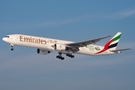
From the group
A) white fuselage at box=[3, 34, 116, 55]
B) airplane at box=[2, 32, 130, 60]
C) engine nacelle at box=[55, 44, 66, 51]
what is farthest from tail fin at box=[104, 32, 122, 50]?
white fuselage at box=[3, 34, 116, 55]

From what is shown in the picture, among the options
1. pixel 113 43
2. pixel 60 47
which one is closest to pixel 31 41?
pixel 60 47

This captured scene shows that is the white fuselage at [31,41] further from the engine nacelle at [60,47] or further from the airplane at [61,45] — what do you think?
the engine nacelle at [60,47]

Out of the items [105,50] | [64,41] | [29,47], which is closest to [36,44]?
[29,47]

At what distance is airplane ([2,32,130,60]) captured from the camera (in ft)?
300

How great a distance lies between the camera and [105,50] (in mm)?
101250

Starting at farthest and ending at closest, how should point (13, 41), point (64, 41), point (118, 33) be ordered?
point (118, 33), point (64, 41), point (13, 41)

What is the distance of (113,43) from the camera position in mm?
106000

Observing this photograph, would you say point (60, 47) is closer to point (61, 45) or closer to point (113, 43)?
point (61, 45)

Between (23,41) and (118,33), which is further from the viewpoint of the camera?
(118,33)

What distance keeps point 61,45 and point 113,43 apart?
54.1 feet

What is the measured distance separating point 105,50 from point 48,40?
1518 centimetres

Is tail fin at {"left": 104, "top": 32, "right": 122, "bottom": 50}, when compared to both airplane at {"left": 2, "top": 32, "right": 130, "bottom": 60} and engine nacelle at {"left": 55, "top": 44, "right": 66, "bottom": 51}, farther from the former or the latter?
engine nacelle at {"left": 55, "top": 44, "right": 66, "bottom": 51}

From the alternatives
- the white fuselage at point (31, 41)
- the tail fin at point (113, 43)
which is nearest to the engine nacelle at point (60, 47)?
the white fuselage at point (31, 41)

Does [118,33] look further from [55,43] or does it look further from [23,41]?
[23,41]
